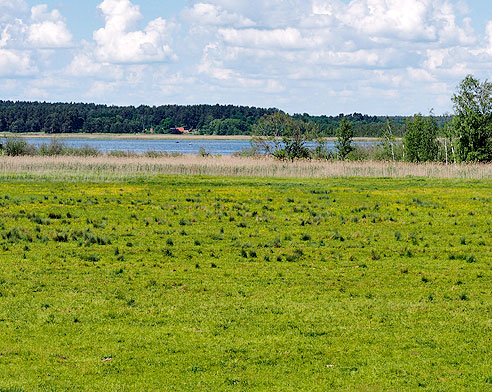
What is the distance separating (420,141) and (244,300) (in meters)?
64.1

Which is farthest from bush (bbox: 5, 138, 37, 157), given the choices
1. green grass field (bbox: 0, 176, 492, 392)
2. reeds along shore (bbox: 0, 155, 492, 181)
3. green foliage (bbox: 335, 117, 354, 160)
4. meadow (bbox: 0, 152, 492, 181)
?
green grass field (bbox: 0, 176, 492, 392)

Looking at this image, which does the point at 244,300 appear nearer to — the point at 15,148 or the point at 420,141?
the point at 15,148

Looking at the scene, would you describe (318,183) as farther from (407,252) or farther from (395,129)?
(395,129)

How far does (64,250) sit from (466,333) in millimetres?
11522

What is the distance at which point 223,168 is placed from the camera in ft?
175

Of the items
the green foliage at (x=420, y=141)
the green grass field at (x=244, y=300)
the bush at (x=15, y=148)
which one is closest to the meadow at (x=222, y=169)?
the bush at (x=15, y=148)

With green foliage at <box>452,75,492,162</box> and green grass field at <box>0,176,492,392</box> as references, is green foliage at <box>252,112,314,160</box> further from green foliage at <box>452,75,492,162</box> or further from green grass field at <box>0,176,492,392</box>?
green grass field at <box>0,176,492,392</box>

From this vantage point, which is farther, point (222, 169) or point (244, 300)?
point (222, 169)

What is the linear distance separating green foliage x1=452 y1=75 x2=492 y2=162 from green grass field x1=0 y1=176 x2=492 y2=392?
36.9 meters

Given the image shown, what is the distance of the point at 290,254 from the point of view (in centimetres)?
1838

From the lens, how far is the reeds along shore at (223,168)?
50062 millimetres

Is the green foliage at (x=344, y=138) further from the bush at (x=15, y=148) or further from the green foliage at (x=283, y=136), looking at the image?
the bush at (x=15, y=148)

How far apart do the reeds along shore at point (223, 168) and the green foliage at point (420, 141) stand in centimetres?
1939

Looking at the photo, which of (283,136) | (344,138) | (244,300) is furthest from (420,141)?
(244,300)
